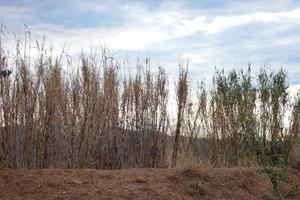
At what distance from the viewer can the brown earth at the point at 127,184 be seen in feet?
21.8

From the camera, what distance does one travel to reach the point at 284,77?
40.5 feet

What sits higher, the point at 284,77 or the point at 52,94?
the point at 284,77

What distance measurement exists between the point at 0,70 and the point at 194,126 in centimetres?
445

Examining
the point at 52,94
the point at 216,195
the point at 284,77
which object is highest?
the point at 284,77

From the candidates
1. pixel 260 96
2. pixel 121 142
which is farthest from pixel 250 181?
pixel 260 96

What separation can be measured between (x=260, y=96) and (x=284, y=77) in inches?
25.2

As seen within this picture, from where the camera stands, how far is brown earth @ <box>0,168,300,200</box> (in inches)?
262

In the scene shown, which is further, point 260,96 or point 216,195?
point 260,96

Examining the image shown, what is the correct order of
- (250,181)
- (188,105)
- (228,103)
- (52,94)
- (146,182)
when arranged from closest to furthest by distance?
(146,182), (52,94), (250,181), (188,105), (228,103)

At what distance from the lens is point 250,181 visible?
8.95 m

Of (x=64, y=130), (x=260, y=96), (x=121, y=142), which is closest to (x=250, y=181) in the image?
(x=121, y=142)

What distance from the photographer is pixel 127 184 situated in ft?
23.8

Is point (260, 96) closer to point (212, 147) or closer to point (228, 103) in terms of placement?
point (228, 103)

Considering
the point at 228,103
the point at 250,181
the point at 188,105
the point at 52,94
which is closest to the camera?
the point at 52,94
